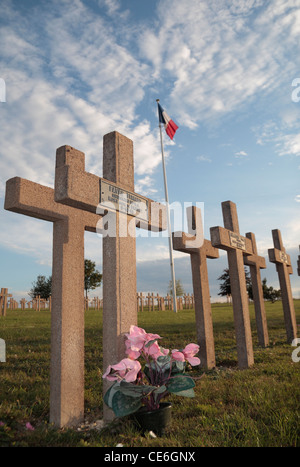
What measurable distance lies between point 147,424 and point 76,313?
166 cm

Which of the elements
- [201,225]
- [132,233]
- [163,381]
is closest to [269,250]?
[201,225]

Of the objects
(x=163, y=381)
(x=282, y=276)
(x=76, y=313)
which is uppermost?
(x=282, y=276)

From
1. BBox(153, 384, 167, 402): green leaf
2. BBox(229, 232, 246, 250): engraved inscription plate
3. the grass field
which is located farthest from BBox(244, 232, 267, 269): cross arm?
BBox(153, 384, 167, 402): green leaf

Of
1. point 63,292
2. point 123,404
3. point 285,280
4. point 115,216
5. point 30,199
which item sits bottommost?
point 123,404

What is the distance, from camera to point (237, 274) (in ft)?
23.8

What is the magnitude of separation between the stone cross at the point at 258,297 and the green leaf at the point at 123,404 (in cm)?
680

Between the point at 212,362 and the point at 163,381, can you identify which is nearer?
the point at 163,381

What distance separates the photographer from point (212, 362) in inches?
269

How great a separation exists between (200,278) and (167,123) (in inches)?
207

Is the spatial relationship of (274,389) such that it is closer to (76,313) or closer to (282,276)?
(76,313)

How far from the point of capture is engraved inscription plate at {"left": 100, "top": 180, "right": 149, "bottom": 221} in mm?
4223

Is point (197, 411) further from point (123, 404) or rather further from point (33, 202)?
point (33, 202)

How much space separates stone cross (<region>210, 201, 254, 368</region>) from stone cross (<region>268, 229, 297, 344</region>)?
313 cm

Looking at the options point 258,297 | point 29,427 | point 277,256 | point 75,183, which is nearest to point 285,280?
point 277,256
